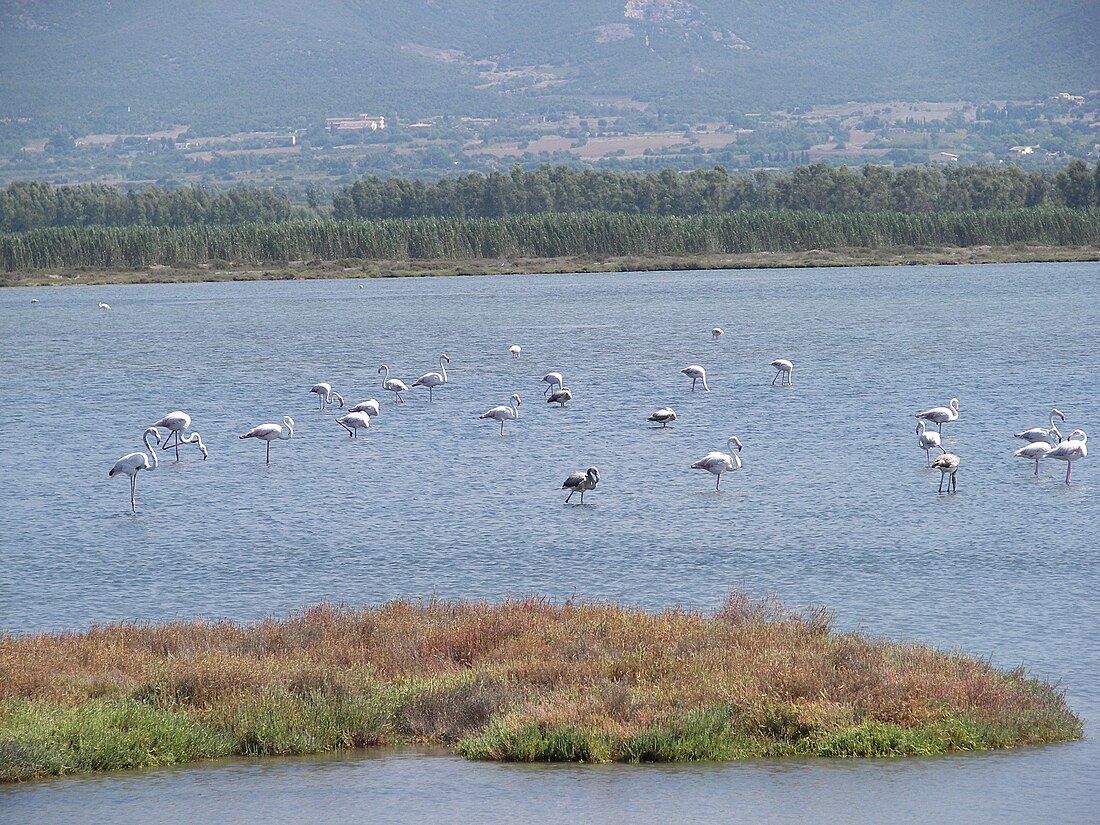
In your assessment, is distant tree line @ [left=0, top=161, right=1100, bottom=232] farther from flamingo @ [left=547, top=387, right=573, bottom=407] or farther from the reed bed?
the reed bed

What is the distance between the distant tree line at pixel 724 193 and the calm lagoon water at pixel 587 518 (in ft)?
296

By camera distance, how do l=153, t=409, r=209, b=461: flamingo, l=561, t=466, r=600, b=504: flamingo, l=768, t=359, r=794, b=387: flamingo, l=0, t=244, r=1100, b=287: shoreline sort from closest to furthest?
l=561, t=466, r=600, b=504: flamingo < l=153, t=409, r=209, b=461: flamingo < l=768, t=359, r=794, b=387: flamingo < l=0, t=244, r=1100, b=287: shoreline

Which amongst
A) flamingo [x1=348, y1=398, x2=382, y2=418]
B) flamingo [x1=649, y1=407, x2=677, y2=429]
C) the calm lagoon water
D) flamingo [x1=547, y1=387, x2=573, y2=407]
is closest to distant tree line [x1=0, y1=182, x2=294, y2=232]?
the calm lagoon water

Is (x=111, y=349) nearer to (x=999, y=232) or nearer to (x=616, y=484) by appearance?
(x=616, y=484)

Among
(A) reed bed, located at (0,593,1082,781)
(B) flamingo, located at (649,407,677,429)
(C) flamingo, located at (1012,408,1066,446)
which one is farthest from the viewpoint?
(B) flamingo, located at (649,407,677,429)

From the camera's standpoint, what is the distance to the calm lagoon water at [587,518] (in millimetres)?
12891

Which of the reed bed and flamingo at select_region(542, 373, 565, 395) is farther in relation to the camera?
flamingo at select_region(542, 373, 565, 395)

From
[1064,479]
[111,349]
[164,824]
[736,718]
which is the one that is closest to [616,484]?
[1064,479]

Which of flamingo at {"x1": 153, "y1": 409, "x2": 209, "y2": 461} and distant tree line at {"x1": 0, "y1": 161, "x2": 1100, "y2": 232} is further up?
distant tree line at {"x1": 0, "y1": 161, "x2": 1100, "y2": 232}

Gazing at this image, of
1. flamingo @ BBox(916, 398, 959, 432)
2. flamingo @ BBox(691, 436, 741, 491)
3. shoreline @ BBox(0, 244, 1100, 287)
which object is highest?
shoreline @ BBox(0, 244, 1100, 287)

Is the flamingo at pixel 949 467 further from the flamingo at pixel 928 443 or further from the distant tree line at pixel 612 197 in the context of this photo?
the distant tree line at pixel 612 197

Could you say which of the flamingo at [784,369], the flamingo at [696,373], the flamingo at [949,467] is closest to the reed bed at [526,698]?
the flamingo at [949,467]

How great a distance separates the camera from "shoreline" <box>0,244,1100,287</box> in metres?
114

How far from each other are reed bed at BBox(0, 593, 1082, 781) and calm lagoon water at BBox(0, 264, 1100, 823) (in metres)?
0.29
